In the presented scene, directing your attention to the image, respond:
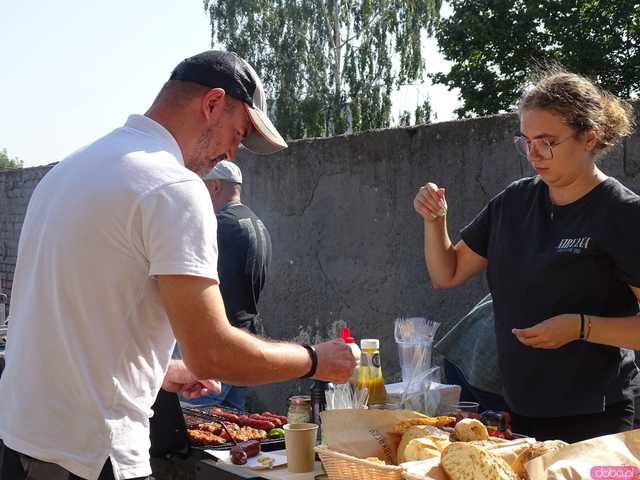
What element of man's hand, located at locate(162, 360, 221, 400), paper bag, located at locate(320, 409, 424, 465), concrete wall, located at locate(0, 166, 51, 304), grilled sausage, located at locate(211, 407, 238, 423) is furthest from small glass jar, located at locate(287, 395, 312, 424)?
concrete wall, located at locate(0, 166, 51, 304)

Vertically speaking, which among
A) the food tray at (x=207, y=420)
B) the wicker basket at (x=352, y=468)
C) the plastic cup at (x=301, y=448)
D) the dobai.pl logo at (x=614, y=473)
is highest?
the dobai.pl logo at (x=614, y=473)

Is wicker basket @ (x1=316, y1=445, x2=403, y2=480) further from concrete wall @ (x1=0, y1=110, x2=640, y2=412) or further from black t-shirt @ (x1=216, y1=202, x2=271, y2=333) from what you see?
concrete wall @ (x1=0, y1=110, x2=640, y2=412)

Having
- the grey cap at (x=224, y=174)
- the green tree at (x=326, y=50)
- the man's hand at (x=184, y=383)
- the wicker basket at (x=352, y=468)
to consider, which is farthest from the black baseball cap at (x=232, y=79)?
the green tree at (x=326, y=50)

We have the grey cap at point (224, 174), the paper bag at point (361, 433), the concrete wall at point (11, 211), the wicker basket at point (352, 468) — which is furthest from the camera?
the concrete wall at point (11, 211)

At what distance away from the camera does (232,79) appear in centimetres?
226

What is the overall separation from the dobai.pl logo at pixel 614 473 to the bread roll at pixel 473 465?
0.63 feet

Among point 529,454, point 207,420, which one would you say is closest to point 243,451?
point 207,420

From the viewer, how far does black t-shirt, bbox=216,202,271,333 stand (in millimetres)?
4547

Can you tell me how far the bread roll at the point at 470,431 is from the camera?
7.98 feet

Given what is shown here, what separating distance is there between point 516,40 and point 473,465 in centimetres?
2697

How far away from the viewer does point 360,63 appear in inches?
1009

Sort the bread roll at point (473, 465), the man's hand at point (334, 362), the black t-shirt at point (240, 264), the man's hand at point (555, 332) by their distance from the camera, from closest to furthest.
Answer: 1. the bread roll at point (473, 465)
2. the man's hand at point (334, 362)
3. the man's hand at point (555, 332)
4. the black t-shirt at point (240, 264)

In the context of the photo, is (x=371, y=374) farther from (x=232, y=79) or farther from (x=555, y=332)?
(x=232, y=79)

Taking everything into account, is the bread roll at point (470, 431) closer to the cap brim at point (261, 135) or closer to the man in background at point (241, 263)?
the cap brim at point (261, 135)
